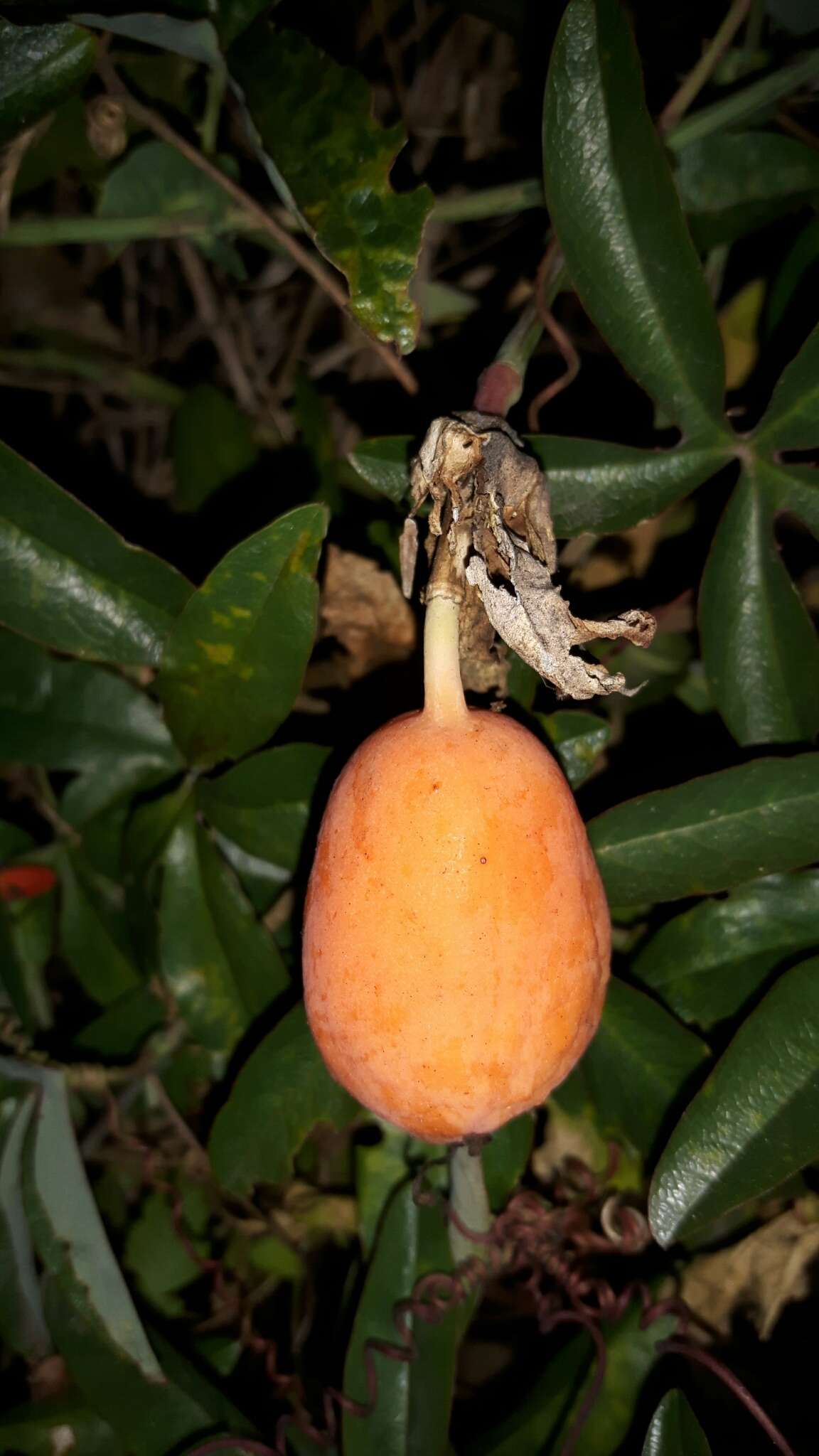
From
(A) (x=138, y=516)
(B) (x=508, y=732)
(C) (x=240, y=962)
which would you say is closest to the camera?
(B) (x=508, y=732)

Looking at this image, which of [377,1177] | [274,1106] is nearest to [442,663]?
[274,1106]

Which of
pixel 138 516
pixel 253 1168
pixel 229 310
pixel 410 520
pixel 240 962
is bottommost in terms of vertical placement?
pixel 253 1168

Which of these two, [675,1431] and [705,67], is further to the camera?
[705,67]

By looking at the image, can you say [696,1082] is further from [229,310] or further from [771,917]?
[229,310]

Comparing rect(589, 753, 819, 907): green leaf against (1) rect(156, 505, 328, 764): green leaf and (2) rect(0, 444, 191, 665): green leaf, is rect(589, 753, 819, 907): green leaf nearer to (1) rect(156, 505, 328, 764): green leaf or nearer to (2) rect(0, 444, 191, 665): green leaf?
(1) rect(156, 505, 328, 764): green leaf

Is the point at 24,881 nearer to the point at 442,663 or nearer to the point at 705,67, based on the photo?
the point at 442,663

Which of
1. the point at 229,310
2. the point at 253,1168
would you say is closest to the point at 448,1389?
the point at 253,1168
